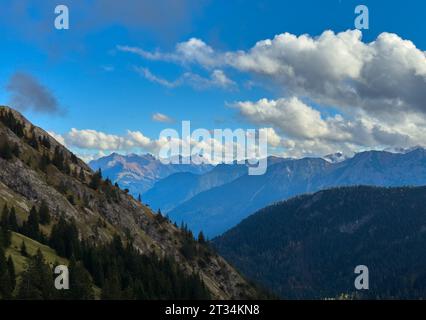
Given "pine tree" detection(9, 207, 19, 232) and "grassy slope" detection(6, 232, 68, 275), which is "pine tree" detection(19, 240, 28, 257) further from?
"pine tree" detection(9, 207, 19, 232)

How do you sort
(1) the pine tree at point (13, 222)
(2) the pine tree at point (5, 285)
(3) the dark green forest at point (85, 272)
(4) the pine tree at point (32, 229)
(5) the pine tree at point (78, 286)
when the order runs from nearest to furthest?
(2) the pine tree at point (5, 285), (3) the dark green forest at point (85, 272), (5) the pine tree at point (78, 286), (1) the pine tree at point (13, 222), (4) the pine tree at point (32, 229)

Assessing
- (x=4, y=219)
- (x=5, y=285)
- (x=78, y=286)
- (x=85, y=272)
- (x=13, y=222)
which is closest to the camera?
(x=5, y=285)

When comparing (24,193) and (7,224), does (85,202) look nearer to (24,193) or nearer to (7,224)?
(24,193)

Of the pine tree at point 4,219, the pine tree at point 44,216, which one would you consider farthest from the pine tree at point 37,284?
the pine tree at point 44,216

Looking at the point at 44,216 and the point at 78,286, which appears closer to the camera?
the point at 78,286

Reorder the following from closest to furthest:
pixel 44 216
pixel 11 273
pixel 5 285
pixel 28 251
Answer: pixel 5 285, pixel 11 273, pixel 28 251, pixel 44 216

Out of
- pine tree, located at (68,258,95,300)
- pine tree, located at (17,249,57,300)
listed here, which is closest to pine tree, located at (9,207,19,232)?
pine tree, located at (68,258,95,300)

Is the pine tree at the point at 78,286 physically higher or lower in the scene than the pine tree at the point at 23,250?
lower

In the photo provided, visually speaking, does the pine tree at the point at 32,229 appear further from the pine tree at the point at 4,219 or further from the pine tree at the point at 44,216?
the pine tree at the point at 44,216

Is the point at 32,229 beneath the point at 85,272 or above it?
above

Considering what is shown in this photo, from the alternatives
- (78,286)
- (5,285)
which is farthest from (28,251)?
(5,285)

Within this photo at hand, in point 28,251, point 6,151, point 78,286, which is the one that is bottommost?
point 78,286

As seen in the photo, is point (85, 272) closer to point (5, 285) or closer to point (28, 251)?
point (28, 251)
